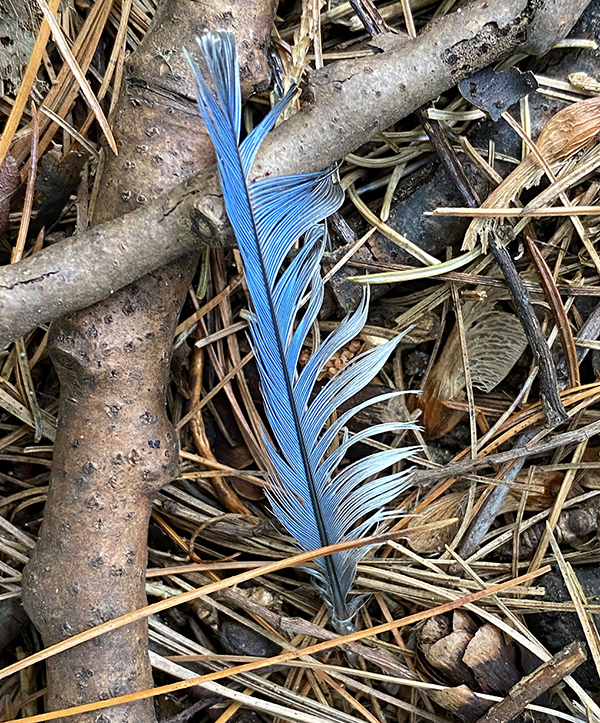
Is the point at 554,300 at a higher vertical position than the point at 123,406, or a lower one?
lower

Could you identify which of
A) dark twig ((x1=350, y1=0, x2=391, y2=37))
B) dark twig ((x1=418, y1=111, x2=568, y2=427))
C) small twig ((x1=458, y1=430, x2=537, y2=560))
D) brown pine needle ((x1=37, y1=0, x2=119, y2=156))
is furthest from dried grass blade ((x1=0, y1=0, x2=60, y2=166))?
small twig ((x1=458, y1=430, x2=537, y2=560))

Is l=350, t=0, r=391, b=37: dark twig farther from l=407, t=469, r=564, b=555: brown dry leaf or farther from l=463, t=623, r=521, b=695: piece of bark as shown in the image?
l=463, t=623, r=521, b=695: piece of bark

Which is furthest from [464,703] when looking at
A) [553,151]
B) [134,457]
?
[553,151]

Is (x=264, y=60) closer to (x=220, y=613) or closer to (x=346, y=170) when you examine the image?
(x=346, y=170)

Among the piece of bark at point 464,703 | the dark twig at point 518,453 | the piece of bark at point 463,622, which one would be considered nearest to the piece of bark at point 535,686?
the piece of bark at point 464,703

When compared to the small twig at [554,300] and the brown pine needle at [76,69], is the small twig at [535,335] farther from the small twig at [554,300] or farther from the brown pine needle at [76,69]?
the brown pine needle at [76,69]

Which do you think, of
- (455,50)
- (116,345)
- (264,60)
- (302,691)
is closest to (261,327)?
(116,345)

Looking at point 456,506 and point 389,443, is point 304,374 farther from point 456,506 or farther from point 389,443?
point 456,506
